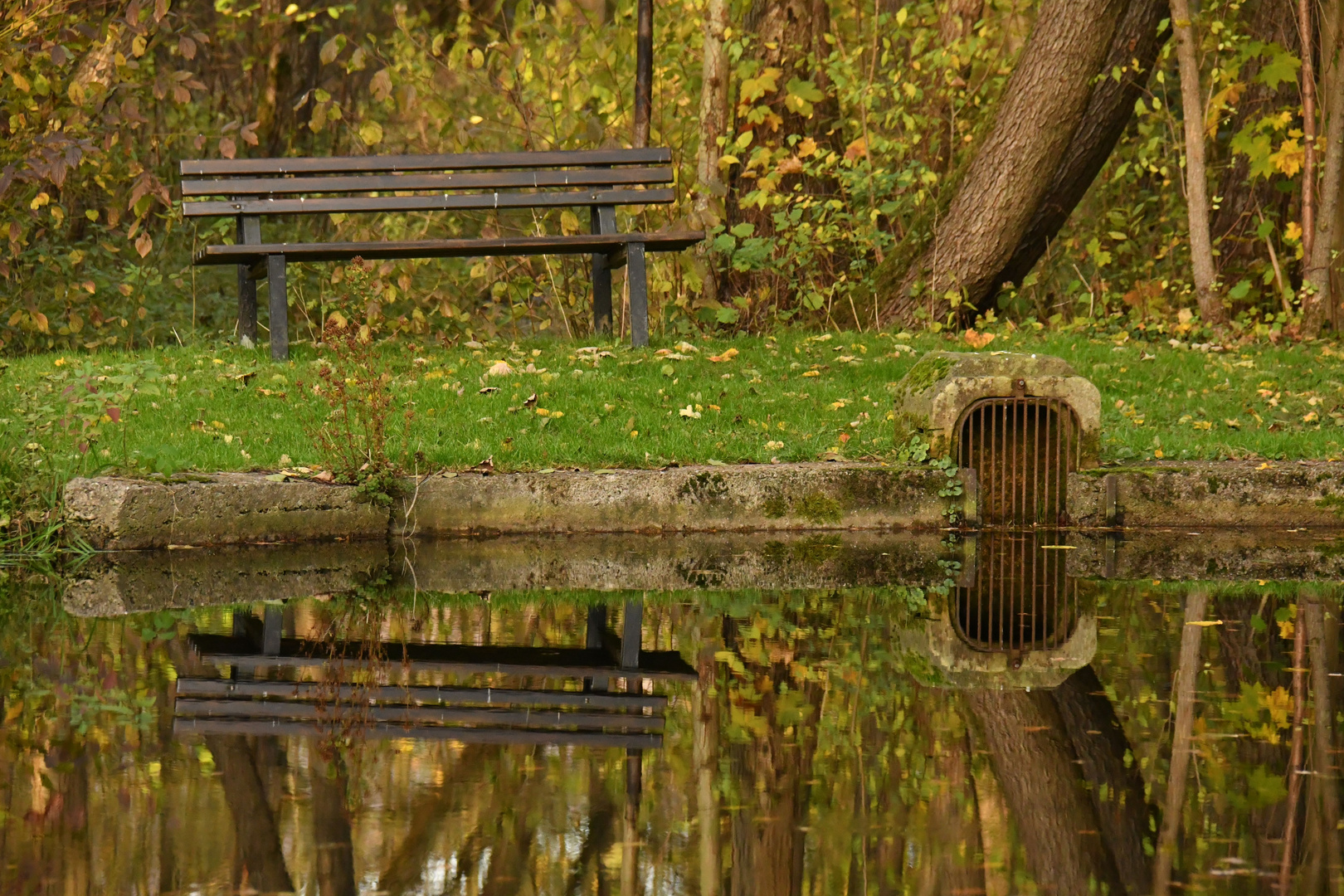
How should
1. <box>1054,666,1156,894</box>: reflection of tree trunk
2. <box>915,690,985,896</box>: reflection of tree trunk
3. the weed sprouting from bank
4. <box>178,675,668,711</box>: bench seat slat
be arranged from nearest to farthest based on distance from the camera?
<box>915,690,985,896</box>: reflection of tree trunk, <box>1054,666,1156,894</box>: reflection of tree trunk, <box>178,675,668,711</box>: bench seat slat, the weed sprouting from bank

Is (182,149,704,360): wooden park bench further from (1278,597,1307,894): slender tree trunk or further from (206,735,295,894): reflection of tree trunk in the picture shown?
(206,735,295,894): reflection of tree trunk

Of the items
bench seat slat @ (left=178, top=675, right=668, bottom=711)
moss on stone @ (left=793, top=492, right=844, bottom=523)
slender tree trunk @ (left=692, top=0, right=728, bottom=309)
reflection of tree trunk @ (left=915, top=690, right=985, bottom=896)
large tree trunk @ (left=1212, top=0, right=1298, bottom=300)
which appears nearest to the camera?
reflection of tree trunk @ (left=915, top=690, right=985, bottom=896)

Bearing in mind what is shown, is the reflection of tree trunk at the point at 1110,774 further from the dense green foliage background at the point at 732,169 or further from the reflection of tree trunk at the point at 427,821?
the dense green foliage background at the point at 732,169

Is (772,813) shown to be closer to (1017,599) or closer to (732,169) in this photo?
(1017,599)

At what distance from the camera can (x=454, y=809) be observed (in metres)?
3.02

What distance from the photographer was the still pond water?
2762mm

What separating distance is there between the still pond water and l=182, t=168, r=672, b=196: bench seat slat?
4597 millimetres

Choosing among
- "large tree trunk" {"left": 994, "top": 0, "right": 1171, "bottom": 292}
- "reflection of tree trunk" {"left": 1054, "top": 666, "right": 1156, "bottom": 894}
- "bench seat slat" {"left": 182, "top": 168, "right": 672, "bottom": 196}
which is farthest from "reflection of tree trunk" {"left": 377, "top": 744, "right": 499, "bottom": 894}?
"large tree trunk" {"left": 994, "top": 0, "right": 1171, "bottom": 292}

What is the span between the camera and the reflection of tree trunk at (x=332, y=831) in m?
2.69

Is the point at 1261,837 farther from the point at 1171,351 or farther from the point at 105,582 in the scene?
the point at 1171,351

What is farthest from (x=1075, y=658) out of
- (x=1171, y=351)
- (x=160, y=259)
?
(x=160, y=259)

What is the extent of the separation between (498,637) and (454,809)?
1.77 meters

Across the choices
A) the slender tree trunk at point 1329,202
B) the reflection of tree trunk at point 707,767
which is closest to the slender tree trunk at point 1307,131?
the slender tree trunk at point 1329,202

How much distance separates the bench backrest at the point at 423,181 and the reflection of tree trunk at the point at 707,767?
5522 mm
